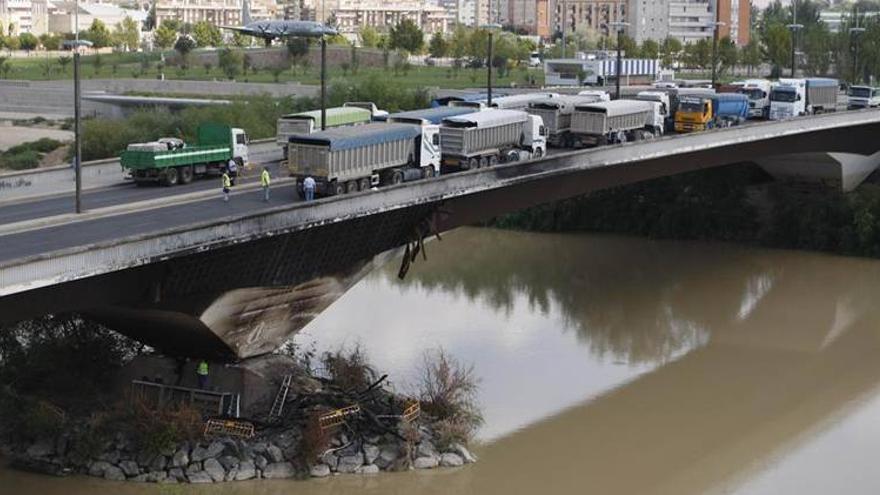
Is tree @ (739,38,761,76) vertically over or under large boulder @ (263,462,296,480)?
over

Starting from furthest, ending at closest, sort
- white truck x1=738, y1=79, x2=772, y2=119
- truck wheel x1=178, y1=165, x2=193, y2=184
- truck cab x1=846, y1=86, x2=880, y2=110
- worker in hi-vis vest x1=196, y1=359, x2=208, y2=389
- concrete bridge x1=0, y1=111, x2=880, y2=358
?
truck cab x1=846, y1=86, x2=880, y2=110 → white truck x1=738, y1=79, x2=772, y2=119 → truck wheel x1=178, y1=165, x2=193, y2=184 → worker in hi-vis vest x1=196, y1=359, x2=208, y2=389 → concrete bridge x1=0, y1=111, x2=880, y2=358

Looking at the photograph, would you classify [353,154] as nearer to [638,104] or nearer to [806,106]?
[638,104]

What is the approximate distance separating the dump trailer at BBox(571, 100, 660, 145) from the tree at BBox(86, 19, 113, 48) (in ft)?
240

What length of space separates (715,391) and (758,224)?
19744 mm

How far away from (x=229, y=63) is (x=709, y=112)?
49636 mm

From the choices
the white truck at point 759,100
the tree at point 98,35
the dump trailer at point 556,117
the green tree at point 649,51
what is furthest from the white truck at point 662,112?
the tree at point 98,35

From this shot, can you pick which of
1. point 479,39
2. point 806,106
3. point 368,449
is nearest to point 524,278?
point 806,106

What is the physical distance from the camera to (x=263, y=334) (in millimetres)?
24891

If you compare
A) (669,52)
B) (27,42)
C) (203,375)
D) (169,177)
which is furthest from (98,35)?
(203,375)

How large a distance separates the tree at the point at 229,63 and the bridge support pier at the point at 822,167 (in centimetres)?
4378

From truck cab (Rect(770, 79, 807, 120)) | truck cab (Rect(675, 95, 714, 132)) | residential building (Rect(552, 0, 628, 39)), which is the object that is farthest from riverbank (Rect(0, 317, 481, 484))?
residential building (Rect(552, 0, 628, 39))

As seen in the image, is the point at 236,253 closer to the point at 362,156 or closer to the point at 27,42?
the point at 362,156

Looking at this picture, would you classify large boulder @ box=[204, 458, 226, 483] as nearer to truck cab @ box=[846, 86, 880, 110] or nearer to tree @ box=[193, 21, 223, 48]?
truck cab @ box=[846, 86, 880, 110]

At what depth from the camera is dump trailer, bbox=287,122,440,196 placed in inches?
1032
